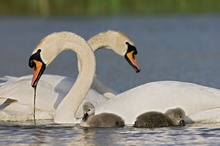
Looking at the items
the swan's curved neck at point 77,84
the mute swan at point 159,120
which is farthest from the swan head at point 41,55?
the mute swan at point 159,120

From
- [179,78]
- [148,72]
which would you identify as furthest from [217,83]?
[148,72]

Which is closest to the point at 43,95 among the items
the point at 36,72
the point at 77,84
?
the point at 77,84

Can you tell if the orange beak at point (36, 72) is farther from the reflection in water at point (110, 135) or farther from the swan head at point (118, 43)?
the swan head at point (118, 43)

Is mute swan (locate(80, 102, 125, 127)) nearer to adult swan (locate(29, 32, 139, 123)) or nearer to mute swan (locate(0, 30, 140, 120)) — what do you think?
adult swan (locate(29, 32, 139, 123))

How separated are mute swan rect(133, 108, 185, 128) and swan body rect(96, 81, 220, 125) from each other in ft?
0.45

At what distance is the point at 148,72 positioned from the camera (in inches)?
717

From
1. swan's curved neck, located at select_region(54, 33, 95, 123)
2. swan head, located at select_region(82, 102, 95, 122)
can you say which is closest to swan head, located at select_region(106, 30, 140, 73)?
swan's curved neck, located at select_region(54, 33, 95, 123)

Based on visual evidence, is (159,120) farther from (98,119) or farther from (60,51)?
(60,51)

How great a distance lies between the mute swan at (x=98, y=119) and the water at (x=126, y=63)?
10 cm

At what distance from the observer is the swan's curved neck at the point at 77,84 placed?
11.9m

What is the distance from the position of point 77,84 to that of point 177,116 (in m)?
1.70

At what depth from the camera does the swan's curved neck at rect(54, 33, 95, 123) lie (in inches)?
468

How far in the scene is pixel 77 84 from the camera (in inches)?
474

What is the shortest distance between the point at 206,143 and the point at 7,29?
24.6 meters
